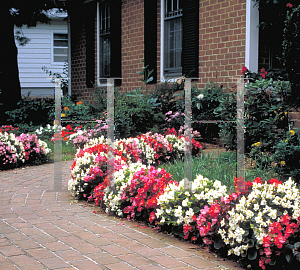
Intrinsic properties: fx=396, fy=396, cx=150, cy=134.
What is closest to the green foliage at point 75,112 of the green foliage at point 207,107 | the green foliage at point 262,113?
the green foliage at point 207,107

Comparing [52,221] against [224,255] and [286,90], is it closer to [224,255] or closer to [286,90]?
[224,255]

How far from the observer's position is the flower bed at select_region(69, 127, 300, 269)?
2822mm

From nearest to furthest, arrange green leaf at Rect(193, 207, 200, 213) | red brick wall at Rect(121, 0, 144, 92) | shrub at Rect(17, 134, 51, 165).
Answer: green leaf at Rect(193, 207, 200, 213) → shrub at Rect(17, 134, 51, 165) → red brick wall at Rect(121, 0, 144, 92)

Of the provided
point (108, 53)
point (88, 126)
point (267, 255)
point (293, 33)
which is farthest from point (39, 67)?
point (267, 255)

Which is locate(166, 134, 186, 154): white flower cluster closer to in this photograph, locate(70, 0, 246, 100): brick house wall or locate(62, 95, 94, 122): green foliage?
locate(70, 0, 246, 100): brick house wall

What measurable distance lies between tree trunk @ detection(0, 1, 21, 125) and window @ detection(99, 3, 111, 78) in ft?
9.54

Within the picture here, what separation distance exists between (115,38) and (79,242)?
29.8ft

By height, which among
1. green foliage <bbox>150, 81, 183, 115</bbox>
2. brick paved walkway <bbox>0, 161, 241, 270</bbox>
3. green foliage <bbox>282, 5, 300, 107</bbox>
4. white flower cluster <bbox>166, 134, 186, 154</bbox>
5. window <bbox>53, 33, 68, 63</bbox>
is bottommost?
brick paved walkway <bbox>0, 161, 241, 270</bbox>

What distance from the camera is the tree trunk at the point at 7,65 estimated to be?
12.7 m

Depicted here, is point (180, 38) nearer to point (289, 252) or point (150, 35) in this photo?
point (150, 35)

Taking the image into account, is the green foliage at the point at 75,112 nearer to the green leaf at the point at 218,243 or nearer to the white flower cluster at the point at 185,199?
the white flower cluster at the point at 185,199

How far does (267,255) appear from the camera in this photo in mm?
2740

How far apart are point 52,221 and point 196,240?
1499 millimetres

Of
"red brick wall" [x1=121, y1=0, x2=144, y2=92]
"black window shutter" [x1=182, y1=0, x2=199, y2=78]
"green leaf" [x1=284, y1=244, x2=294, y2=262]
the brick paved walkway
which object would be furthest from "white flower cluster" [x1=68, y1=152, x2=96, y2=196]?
"red brick wall" [x1=121, y1=0, x2=144, y2=92]
